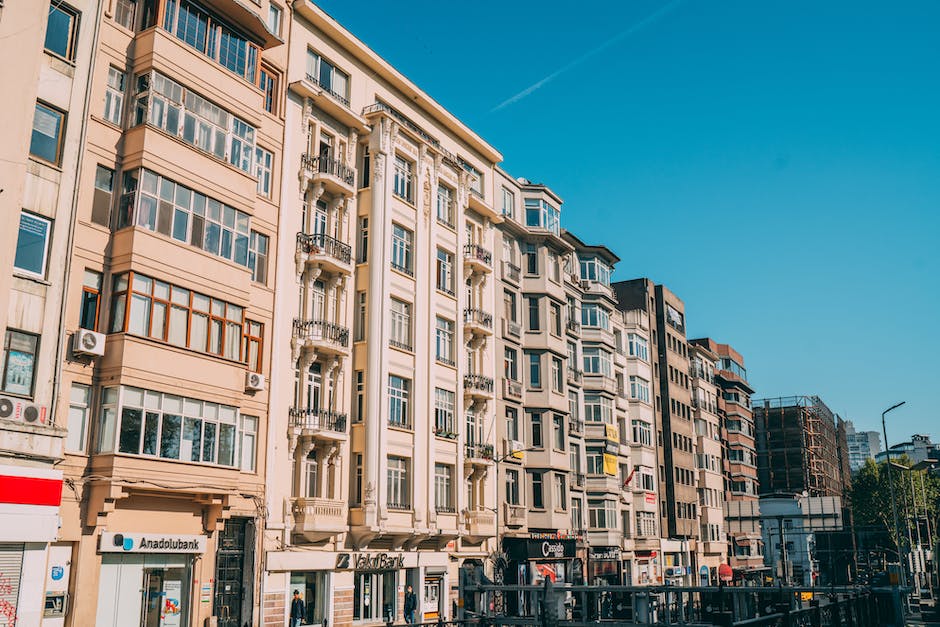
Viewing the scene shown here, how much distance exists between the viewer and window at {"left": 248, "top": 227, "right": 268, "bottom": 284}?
35312 mm

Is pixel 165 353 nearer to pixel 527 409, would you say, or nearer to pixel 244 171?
pixel 244 171

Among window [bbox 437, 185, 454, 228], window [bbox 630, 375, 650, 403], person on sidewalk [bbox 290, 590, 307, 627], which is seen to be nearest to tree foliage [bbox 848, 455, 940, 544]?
window [bbox 630, 375, 650, 403]

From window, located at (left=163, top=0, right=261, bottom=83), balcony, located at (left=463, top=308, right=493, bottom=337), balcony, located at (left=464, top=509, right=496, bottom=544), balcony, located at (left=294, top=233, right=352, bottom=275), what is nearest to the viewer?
window, located at (left=163, top=0, right=261, bottom=83)

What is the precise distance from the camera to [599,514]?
6191 cm

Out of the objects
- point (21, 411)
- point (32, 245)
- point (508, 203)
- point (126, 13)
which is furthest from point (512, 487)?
point (126, 13)

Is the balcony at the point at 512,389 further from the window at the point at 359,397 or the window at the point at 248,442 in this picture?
the window at the point at 248,442

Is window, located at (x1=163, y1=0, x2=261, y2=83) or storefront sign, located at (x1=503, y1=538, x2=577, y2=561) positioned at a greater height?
window, located at (x1=163, y1=0, x2=261, y2=83)

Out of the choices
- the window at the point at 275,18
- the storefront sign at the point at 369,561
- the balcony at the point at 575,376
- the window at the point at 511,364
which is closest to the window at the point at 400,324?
the storefront sign at the point at 369,561

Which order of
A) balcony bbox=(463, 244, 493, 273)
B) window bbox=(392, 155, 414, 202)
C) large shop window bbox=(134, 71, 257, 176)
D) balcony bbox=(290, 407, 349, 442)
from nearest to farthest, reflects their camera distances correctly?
1. large shop window bbox=(134, 71, 257, 176)
2. balcony bbox=(290, 407, 349, 442)
3. window bbox=(392, 155, 414, 202)
4. balcony bbox=(463, 244, 493, 273)

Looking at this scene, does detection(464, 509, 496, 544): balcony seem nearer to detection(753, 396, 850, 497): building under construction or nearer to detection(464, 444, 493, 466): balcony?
detection(464, 444, 493, 466): balcony


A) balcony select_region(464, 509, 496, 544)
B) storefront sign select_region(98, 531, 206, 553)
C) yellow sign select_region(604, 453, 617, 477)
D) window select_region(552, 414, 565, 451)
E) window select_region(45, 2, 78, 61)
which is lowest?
storefront sign select_region(98, 531, 206, 553)

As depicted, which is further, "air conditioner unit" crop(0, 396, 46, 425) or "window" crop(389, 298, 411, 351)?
"window" crop(389, 298, 411, 351)

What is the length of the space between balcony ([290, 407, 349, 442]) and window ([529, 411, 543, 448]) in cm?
1817

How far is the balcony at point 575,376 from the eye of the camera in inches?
2357
